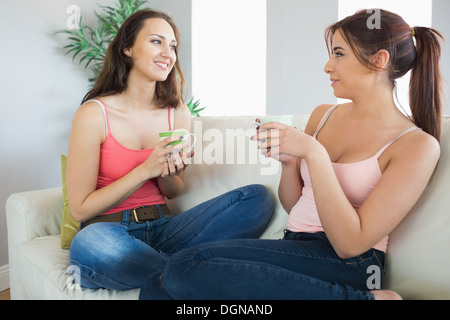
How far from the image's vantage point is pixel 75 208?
4.83 ft

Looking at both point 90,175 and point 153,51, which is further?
point 153,51

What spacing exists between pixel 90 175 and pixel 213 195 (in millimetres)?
520

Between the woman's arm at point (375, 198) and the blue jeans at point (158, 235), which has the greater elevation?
the woman's arm at point (375, 198)

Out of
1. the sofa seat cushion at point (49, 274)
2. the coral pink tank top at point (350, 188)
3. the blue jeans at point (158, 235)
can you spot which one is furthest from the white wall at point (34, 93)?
the coral pink tank top at point (350, 188)

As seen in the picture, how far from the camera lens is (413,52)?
3.85ft

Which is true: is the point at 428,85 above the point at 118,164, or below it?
above

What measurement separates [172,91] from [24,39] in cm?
117

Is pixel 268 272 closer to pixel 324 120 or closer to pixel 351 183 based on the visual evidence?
pixel 351 183

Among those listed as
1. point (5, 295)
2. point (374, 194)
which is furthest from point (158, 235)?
point (5, 295)

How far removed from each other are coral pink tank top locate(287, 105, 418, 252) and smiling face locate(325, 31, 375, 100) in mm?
186

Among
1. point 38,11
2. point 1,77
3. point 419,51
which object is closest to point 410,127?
point 419,51

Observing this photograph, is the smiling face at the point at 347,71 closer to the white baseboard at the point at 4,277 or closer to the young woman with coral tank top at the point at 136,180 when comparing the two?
the young woman with coral tank top at the point at 136,180

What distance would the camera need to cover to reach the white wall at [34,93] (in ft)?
7.64

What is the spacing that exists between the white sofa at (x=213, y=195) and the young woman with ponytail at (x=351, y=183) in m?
0.08
